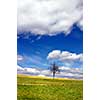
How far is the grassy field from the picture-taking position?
1.71 meters

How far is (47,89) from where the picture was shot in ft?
5.66

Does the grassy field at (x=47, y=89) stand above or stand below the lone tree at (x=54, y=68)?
below

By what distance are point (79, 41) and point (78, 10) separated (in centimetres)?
21

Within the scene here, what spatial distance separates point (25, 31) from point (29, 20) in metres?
0.08

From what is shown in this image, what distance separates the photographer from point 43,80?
1730 millimetres

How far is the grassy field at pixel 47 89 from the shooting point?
1.71m

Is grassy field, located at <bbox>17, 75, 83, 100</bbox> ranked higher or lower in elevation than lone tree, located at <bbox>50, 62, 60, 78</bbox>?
lower

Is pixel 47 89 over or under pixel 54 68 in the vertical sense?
under
